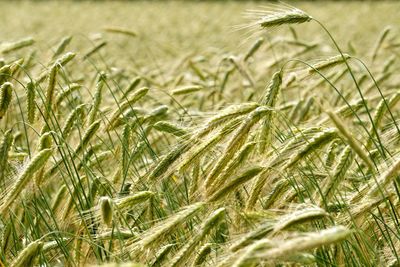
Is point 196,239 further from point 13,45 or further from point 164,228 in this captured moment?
point 13,45

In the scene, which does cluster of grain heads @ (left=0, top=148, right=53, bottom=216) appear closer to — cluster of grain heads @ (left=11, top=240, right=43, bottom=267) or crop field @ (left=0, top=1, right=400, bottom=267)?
crop field @ (left=0, top=1, right=400, bottom=267)

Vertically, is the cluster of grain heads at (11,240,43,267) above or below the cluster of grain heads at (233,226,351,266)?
below

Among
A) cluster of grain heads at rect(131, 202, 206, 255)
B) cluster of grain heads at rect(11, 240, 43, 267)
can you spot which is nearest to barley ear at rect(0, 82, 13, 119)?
cluster of grain heads at rect(11, 240, 43, 267)

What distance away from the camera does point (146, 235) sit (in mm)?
2174

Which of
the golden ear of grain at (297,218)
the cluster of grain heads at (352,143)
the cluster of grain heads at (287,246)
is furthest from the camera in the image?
the cluster of grain heads at (352,143)

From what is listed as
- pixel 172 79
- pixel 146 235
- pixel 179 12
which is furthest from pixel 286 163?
pixel 179 12

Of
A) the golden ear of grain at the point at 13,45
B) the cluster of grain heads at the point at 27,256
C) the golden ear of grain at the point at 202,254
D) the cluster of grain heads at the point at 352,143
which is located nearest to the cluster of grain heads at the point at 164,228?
the golden ear of grain at the point at 202,254

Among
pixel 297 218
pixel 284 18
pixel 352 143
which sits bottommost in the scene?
pixel 297 218

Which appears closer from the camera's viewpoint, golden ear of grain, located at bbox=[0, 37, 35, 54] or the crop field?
the crop field

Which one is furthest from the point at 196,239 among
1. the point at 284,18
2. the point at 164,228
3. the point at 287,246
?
the point at 284,18

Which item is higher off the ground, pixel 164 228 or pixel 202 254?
pixel 164 228

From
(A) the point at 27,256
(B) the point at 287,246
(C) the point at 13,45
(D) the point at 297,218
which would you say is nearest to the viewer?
(B) the point at 287,246

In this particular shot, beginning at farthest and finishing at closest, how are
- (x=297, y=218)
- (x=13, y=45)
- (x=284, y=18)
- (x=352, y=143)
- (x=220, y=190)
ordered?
(x=13, y=45), (x=284, y=18), (x=220, y=190), (x=352, y=143), (x=297, y=218)

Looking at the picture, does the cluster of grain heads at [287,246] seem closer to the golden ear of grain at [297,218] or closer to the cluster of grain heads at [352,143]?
the golden ear of grain at [297,218]
